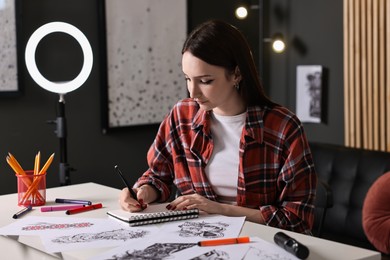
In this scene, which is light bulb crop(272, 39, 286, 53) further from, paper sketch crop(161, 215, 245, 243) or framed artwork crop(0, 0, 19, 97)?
paper sketch crop(161, 215, 245, 243)

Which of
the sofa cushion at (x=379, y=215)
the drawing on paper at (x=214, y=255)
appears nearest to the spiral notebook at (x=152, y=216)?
the drawing on paper at (x=214, y=255)

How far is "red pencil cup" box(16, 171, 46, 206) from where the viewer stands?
7.53ft

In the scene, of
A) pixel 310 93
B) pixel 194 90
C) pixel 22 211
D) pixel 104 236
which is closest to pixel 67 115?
pixel 310 93

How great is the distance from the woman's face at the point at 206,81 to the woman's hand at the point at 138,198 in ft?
1.15

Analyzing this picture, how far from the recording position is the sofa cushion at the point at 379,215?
2.92 metres

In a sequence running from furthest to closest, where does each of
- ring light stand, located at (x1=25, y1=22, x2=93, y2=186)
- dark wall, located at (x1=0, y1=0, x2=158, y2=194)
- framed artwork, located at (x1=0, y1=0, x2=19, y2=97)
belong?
1. dark wall, located at (x1=0, y1=0, x2=158, y2=194)
2. framed artwork, located at (x1=0, y1=0, x2=19, y2=97)
3. ring light stand, located at (x1=25, y1=22, x2=93, y2=186)

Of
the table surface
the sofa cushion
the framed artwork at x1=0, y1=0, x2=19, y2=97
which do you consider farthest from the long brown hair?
the framed artwork at x1=0, y1=0, x2=19, y2=97

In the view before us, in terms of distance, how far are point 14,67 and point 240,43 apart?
6.29ft

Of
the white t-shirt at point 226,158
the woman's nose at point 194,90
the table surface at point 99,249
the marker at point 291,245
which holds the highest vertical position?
the woman's nose at point 194,90

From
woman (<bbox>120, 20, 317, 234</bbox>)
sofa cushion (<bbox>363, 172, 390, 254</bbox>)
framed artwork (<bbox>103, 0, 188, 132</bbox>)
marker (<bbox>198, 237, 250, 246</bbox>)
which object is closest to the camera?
marker (<bbox>198, 237, 250, 246</bbox>)

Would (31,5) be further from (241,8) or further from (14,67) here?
(241,8)

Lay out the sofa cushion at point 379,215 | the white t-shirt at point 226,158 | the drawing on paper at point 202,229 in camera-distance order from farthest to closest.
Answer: the sofa cushion at point 379,215 < the white t-shirt at point 226,158 < the drawing on paper at point 202,229

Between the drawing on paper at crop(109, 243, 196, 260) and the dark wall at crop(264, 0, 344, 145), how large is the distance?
9.75 feet

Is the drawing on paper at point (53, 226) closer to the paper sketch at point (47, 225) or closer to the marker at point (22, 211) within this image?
the paper sketch at point (47, 225)
